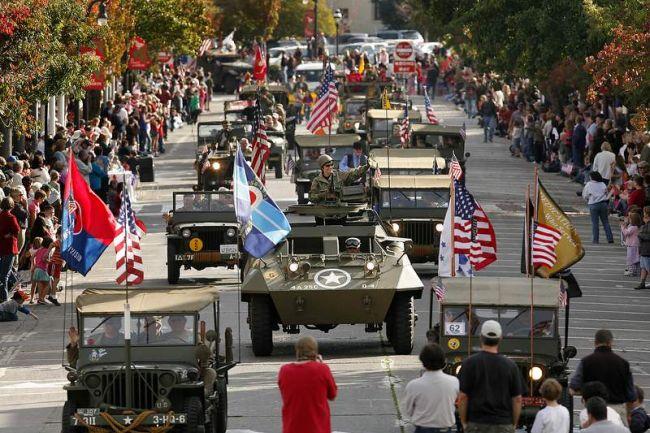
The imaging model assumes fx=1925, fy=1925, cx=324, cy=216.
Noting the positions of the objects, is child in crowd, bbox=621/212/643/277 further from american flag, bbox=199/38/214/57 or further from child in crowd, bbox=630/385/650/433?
american flag, bbox=199/38/214/57

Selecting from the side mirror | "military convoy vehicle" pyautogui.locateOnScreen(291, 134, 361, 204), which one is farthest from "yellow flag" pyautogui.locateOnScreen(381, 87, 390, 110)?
the side mirror

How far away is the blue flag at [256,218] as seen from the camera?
22.8 meters

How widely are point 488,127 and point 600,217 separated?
24792 mm

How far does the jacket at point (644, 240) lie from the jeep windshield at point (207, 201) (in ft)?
22.6

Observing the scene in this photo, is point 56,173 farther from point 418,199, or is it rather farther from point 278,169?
point 278,169

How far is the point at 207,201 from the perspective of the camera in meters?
32.5

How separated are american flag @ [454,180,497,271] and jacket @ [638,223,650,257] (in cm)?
620

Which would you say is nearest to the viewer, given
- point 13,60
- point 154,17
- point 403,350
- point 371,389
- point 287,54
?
point 371,389

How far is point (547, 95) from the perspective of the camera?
5519cm

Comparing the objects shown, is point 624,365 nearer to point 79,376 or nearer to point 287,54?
point 79,376

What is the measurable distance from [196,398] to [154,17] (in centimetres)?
4198

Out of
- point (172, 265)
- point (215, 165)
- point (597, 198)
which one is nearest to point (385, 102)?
point (215, 165)

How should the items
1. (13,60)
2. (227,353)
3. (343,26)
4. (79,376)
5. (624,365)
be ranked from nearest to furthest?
(624,365)
(79,376)
(227,353)
(13,60)
(343,26)

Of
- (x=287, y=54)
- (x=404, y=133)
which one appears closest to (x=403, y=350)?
(x=404, y=133)
